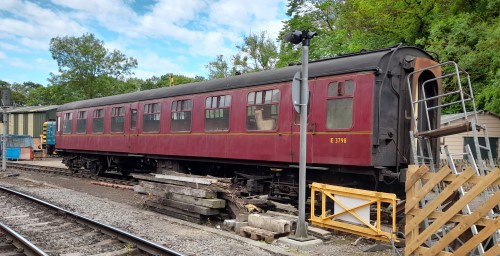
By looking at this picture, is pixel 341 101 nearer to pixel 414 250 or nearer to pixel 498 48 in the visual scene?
pixel 414 250

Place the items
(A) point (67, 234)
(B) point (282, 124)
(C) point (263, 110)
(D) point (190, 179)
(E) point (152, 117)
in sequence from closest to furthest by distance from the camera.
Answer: (A) point (67, 234) < (D) point (190, 179) < (B) point (282, 124) < (C) point (263, 110) < (E) point (152, 117)

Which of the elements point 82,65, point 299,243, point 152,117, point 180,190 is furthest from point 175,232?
point 82,65

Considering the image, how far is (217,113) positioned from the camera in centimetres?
1190

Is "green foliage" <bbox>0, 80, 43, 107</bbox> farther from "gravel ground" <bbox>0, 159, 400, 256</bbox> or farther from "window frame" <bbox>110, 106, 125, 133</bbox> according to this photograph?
"gravel ground" <bbox>0, 159, 400, 256</bbox>

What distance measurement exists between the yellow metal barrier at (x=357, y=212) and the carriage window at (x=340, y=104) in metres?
1.90

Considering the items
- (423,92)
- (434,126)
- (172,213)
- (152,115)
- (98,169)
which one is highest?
(423,92)

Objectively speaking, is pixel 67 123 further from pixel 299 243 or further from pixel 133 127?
pixel 299 243

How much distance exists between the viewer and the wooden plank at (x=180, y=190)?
8680 millimetres

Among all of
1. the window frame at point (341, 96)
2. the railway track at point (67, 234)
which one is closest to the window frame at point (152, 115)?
the railway track at point (67, 234)

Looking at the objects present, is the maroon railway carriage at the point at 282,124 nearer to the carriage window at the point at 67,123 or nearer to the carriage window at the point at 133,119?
the carriage window at the point at 133,119

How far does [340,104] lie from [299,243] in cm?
325

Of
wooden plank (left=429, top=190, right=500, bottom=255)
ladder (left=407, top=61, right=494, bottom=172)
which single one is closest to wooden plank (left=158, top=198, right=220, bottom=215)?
ladder (left=407, top=61, right=494, bottom=172)

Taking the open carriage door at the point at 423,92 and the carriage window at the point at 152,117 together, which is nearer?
the open carriage door at the point at 423,92

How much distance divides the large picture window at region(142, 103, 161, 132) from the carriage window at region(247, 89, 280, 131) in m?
4.51
